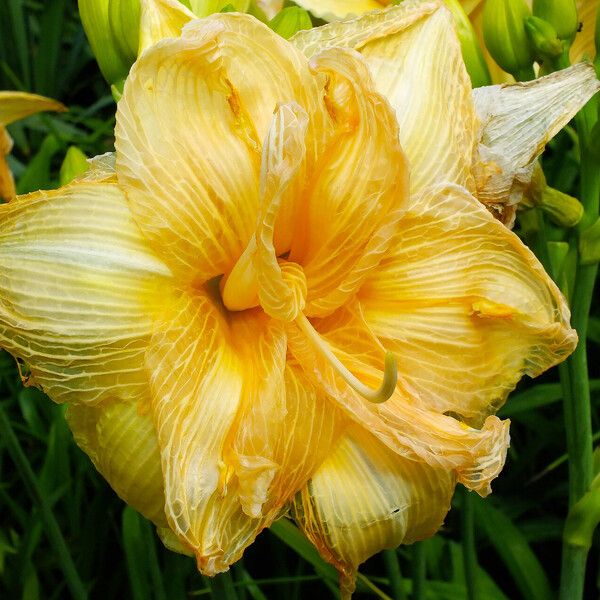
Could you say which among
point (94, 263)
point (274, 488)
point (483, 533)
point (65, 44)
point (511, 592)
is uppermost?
point (94, 263)

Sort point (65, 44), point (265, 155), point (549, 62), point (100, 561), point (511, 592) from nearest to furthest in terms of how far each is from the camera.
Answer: point (265, 155) → point (549, 62) → point (100, 561) → point (511, 592) → point (65, 44)

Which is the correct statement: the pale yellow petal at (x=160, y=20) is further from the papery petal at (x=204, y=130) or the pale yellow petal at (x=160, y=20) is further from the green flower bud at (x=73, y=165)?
the green flower bud at (x=73, y=165)

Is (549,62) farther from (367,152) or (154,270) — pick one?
(154,270)

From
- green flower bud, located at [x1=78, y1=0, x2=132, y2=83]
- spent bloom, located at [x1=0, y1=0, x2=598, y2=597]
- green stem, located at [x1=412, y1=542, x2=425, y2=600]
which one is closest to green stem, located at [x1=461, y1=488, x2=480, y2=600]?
green stem, located at [x1=412, y1=542, x2=425, y2=600]

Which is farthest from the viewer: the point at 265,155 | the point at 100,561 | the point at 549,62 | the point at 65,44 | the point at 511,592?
the point at 65,44

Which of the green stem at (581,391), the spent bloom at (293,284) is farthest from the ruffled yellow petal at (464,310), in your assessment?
the green stem at (581,391)

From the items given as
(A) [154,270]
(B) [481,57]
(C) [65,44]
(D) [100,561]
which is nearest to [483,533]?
(D) [100,561]

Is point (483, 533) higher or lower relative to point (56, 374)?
lower
